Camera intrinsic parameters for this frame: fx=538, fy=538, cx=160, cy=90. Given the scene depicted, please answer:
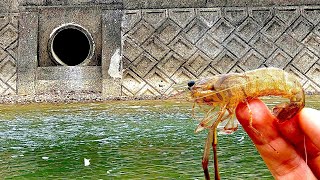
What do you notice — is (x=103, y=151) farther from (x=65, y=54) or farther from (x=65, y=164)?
(x=65, y=54)

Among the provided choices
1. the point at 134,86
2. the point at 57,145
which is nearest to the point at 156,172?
the point at 57,145

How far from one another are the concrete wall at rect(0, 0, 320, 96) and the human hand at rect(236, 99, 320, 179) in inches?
287

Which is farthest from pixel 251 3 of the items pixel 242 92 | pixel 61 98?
pixel 242 92

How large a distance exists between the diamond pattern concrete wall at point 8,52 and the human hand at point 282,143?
786cm

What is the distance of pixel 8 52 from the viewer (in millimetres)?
8773

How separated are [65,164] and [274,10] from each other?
6.45 meters

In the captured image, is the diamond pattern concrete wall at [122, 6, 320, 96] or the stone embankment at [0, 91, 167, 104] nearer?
the stone embankment at [0, 91, 167, 104]

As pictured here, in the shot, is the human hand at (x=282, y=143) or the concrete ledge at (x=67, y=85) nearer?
the human hand at (x=282, y=143)

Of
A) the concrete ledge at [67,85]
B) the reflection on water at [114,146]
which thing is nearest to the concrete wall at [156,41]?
the concrete ledge at [67,85]

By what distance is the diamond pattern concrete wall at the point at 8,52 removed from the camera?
8602 mm

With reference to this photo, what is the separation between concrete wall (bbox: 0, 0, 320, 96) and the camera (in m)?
8.53

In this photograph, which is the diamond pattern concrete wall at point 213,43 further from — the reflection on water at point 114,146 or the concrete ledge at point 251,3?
the reflection on water at point 114,146

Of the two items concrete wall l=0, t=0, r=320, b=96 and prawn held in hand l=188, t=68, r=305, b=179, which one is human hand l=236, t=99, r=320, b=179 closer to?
prawn held in hand l=188, t=68, r=305, b=179

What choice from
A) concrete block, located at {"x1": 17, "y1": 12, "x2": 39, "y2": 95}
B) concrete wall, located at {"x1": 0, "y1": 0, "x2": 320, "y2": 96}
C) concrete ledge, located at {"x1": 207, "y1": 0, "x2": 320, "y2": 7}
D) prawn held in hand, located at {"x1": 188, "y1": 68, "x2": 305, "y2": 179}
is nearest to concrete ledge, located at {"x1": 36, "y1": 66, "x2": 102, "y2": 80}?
concrete wall, located at {"x1": 0, "y1": 0, "x2": 320, "y2": 96}
